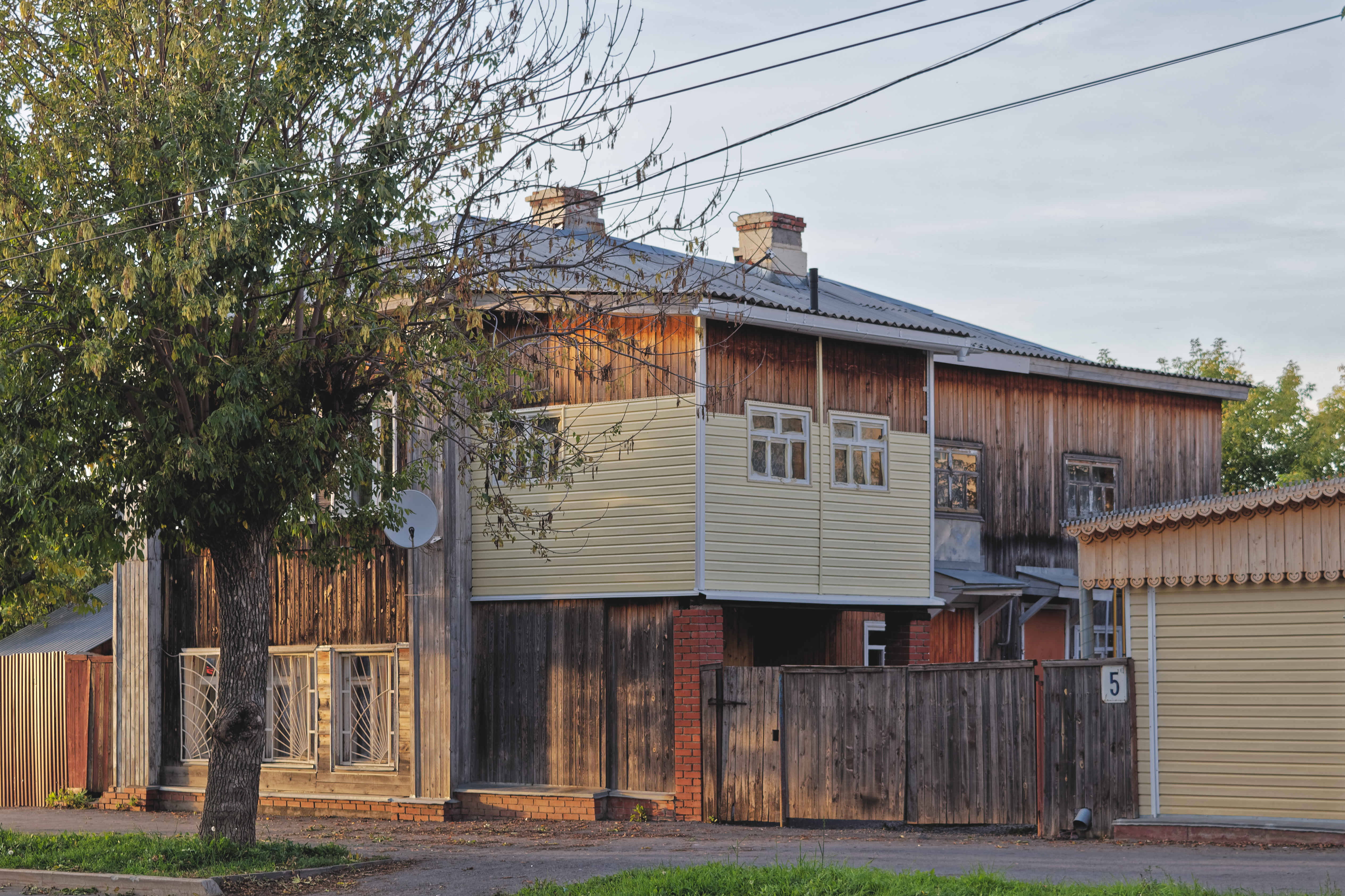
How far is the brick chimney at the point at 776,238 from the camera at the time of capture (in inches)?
929

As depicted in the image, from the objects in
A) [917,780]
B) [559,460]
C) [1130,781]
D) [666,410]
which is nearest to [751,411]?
[666,410]

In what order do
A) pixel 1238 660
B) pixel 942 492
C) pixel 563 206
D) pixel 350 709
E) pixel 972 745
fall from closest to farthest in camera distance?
pixel 563 206
pixel 1238 660
pixel 972 745
pixel 350 709
pixel 942 492

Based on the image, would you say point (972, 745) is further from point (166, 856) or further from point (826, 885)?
point (166, 856)

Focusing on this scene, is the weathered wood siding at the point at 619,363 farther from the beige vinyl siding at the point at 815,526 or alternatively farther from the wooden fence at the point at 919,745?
the wooden fence at the point at 919,745

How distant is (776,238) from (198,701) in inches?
446

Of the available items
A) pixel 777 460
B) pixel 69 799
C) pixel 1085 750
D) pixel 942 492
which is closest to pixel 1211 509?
pixel 1085 750

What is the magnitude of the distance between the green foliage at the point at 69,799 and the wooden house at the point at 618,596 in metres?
0.98

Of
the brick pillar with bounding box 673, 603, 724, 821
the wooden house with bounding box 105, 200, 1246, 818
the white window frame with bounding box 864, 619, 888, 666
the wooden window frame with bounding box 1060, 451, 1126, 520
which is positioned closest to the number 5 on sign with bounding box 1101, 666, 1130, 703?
the brick pillar with bounding box 673, 603, 724, 821

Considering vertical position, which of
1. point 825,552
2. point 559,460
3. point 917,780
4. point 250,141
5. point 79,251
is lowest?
point 917,780

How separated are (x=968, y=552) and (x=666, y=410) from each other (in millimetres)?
7504

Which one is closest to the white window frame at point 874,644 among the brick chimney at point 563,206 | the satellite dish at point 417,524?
the satellite dish at point 417,524

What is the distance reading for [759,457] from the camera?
1827 centimetres

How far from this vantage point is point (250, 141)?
13.9 m

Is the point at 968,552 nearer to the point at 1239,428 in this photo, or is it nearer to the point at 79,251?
the point at 79,251
